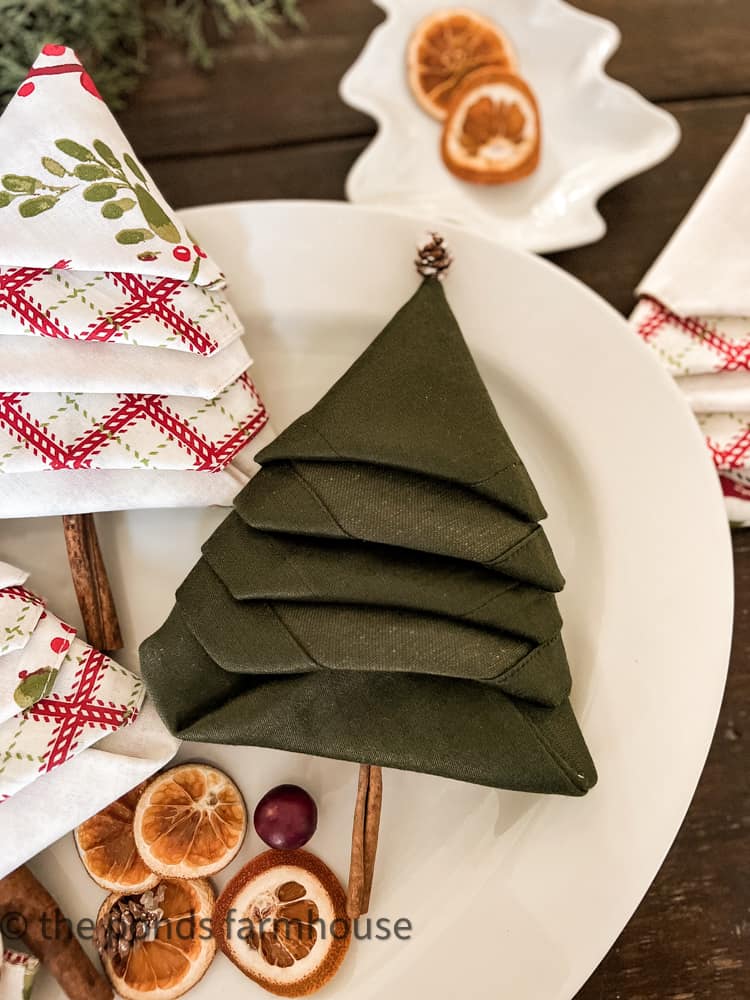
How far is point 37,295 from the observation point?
0.58 metres

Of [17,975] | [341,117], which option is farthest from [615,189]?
[17,975]

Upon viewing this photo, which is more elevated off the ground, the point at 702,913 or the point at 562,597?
the point at 562,597

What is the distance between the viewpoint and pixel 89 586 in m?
0.65

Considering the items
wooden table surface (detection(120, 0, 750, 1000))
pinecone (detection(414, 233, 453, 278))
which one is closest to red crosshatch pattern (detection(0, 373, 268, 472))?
pinecone (detection(414, 233, 453, 278))

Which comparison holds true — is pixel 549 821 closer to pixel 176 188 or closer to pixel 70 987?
pixel 70 987

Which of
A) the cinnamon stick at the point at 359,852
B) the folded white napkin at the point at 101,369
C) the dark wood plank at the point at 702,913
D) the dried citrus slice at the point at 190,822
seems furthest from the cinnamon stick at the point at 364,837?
the folded white napkin at the point at 101,369

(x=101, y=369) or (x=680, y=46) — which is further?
(x=680, y=46)

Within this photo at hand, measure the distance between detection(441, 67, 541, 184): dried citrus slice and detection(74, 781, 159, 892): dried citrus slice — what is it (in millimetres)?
693

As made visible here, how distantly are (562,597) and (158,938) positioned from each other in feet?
1.42

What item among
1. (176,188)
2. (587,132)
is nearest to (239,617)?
(176,188)

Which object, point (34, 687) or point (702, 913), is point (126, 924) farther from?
point (702, 913)

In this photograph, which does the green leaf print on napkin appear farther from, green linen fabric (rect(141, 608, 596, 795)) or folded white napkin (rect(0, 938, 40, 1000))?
folded white napkin (rect(0, 938, 40, 1000))

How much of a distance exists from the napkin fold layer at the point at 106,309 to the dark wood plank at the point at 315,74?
1.08 feet

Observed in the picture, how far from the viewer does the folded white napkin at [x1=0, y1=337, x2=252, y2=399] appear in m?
0.58
